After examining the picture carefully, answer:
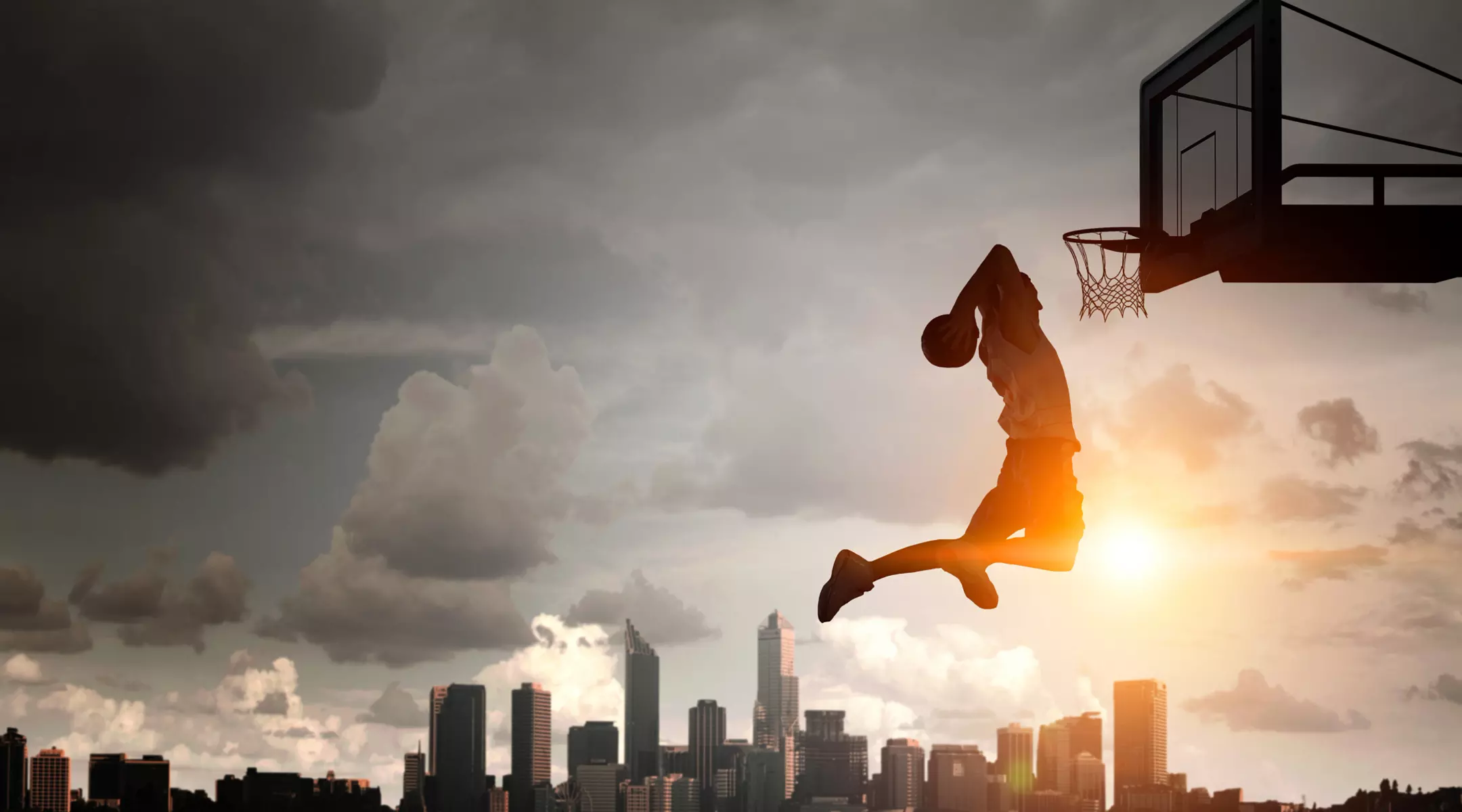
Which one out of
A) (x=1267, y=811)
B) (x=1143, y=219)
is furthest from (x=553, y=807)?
A: (x=1143, y=219)

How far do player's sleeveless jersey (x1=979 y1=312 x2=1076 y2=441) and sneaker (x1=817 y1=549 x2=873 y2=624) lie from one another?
0.93 m

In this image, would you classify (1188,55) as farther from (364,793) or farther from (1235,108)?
(364,793)

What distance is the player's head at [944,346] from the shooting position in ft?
25.6

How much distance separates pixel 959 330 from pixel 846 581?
1273 millimetres

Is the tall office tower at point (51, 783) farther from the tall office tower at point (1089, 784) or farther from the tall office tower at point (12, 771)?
the tall office tower at point (1089, 784)

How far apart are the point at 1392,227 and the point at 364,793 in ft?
447

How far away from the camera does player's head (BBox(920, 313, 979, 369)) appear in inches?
307

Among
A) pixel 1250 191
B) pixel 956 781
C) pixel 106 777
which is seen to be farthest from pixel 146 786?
pixel 1250 191

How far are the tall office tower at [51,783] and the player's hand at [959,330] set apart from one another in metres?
148

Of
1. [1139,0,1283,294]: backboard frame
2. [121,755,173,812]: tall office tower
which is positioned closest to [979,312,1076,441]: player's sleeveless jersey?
[1139,0,1283,294]: backboard frame

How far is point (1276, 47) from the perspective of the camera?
34.9 feet

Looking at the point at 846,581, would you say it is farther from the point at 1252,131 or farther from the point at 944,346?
the point at 1252,131

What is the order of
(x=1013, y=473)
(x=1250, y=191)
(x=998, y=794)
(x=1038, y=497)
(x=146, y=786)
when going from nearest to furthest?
(x=1038, y=497) < (x=1013, y=473) < (x=1250, y=191) < (x=146, y=786) < (x=998, y=794)

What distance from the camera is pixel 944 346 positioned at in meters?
7.83
